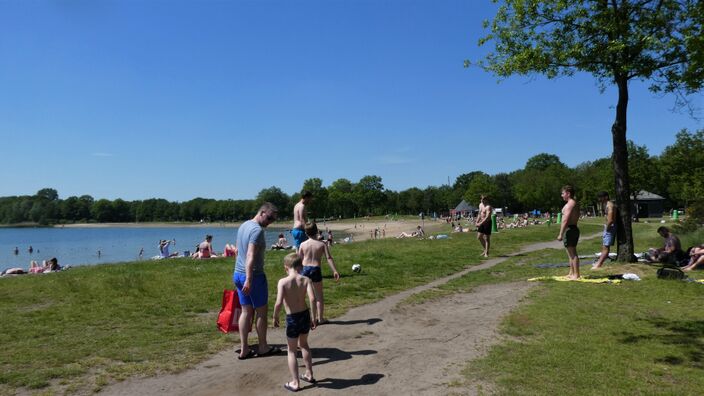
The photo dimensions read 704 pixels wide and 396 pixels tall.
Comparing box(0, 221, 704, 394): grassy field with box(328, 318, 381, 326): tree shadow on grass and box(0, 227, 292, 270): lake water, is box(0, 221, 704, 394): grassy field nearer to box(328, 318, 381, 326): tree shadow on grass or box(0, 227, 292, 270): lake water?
box(328, 318, 381, 326): tree shadow on grass

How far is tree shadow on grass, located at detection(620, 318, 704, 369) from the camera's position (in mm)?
5301

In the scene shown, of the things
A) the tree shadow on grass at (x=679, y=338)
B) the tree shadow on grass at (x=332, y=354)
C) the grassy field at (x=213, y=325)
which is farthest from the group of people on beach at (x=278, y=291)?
the tree shadow on grass at (x=679, y=338)

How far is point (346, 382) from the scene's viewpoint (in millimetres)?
4918

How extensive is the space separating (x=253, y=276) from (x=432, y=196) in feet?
395

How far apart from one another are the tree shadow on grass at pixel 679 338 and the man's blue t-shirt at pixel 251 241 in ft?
15.7

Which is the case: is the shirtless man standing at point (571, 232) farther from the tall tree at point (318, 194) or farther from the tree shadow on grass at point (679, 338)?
the tall tree at point (318, 194)

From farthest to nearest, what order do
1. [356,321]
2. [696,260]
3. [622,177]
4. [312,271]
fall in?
[696,260] → [622,177] → [356,321] → [312,271]

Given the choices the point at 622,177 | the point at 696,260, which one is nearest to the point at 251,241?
the point at 622,177

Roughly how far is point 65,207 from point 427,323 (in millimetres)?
201320

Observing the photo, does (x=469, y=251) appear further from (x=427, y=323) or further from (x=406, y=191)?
(x=406, y=191)

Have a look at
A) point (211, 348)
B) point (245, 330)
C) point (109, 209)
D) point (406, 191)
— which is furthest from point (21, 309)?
point (109, 209)

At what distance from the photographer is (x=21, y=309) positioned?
9414 millimetres

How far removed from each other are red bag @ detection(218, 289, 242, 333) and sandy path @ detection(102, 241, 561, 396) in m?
0.36

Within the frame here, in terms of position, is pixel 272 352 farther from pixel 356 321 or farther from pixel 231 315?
pixel 356 321
